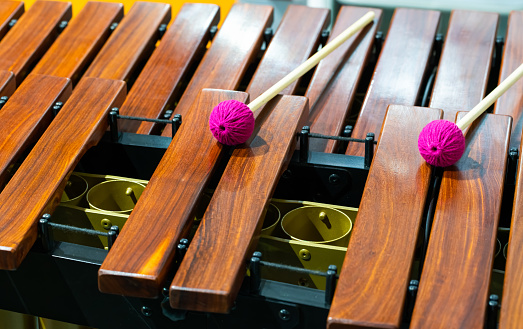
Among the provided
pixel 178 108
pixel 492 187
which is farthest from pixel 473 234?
pixel 178 108

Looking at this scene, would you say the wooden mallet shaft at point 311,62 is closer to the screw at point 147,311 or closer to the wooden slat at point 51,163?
the wooden slat at point 51,163

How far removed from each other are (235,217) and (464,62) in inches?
45.2

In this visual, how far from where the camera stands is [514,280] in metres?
1.68

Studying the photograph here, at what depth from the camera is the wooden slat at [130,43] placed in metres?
2.66

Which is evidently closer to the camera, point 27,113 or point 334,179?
point 334,179

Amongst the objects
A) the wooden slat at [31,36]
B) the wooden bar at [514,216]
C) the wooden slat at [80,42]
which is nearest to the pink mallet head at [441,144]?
the wooden bar at [514,216]

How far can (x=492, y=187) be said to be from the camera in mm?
1902

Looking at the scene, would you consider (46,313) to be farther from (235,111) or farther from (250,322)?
(235,111)

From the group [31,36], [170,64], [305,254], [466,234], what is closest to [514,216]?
[466,234]

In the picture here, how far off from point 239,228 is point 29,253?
568 millimetres

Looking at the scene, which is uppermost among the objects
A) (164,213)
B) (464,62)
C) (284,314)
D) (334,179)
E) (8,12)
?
(464,62)

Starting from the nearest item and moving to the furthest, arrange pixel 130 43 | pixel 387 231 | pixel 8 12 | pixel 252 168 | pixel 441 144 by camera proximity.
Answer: pixel 387 231, pixel 441 144, pixel 252 168, pixel 130 43, pixel 8 12

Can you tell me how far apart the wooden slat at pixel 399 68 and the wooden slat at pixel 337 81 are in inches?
2.4

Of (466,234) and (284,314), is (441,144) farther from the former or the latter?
(284,314)
